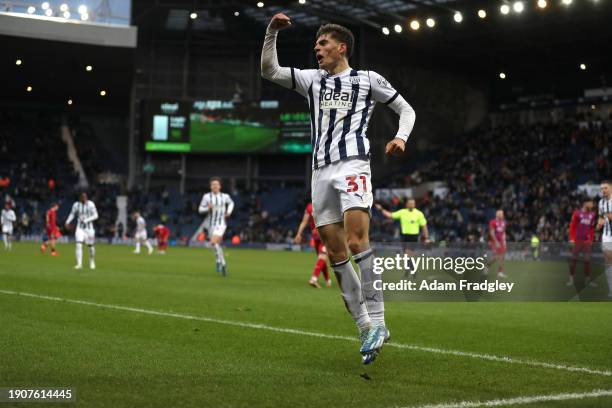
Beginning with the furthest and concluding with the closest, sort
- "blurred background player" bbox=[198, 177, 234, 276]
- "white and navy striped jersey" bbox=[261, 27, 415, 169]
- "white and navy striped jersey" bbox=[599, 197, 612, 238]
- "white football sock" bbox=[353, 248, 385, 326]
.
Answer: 1. "blurred background player" bbox=[198, 177, 234, 276]
2. "white and navy striped jersey" bbox=[599, 197, 612, 238]
3. "white and navy striped jersey" bbox=[261, 27, 415, 169]
4. "white football sock" bbox=[353, 248, 385, 326]

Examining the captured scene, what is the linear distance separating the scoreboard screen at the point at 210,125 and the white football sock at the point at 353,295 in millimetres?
51096

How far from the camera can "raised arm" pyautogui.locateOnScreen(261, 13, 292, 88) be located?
6.36 meters

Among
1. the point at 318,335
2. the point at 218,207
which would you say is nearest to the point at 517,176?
the point at 218,207

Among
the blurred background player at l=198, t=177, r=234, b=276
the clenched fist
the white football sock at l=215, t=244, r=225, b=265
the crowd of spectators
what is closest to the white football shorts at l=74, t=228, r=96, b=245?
the blurred background player at l=198, t=177, r=234, b=276

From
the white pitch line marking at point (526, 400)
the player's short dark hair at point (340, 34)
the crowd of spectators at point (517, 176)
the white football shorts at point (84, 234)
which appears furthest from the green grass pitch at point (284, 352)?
the crowd of spectators at point (517, 176)

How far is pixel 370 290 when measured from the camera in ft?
20.1

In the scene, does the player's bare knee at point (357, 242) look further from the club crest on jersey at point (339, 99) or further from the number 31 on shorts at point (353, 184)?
the club crest on jersey at point (339, 99)

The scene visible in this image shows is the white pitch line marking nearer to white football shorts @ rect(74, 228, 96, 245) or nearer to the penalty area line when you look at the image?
the penalty area line

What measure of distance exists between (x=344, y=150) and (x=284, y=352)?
1.96 metres

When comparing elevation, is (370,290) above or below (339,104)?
below

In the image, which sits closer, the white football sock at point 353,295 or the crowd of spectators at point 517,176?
the white football sock at point 353,295

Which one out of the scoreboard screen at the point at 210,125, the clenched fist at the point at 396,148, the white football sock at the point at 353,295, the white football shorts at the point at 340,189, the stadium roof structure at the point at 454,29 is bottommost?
the white football sock at the point at 353,295

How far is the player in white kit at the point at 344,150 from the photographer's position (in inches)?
242

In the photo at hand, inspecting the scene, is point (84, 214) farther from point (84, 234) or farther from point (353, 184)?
point (353, 184)
